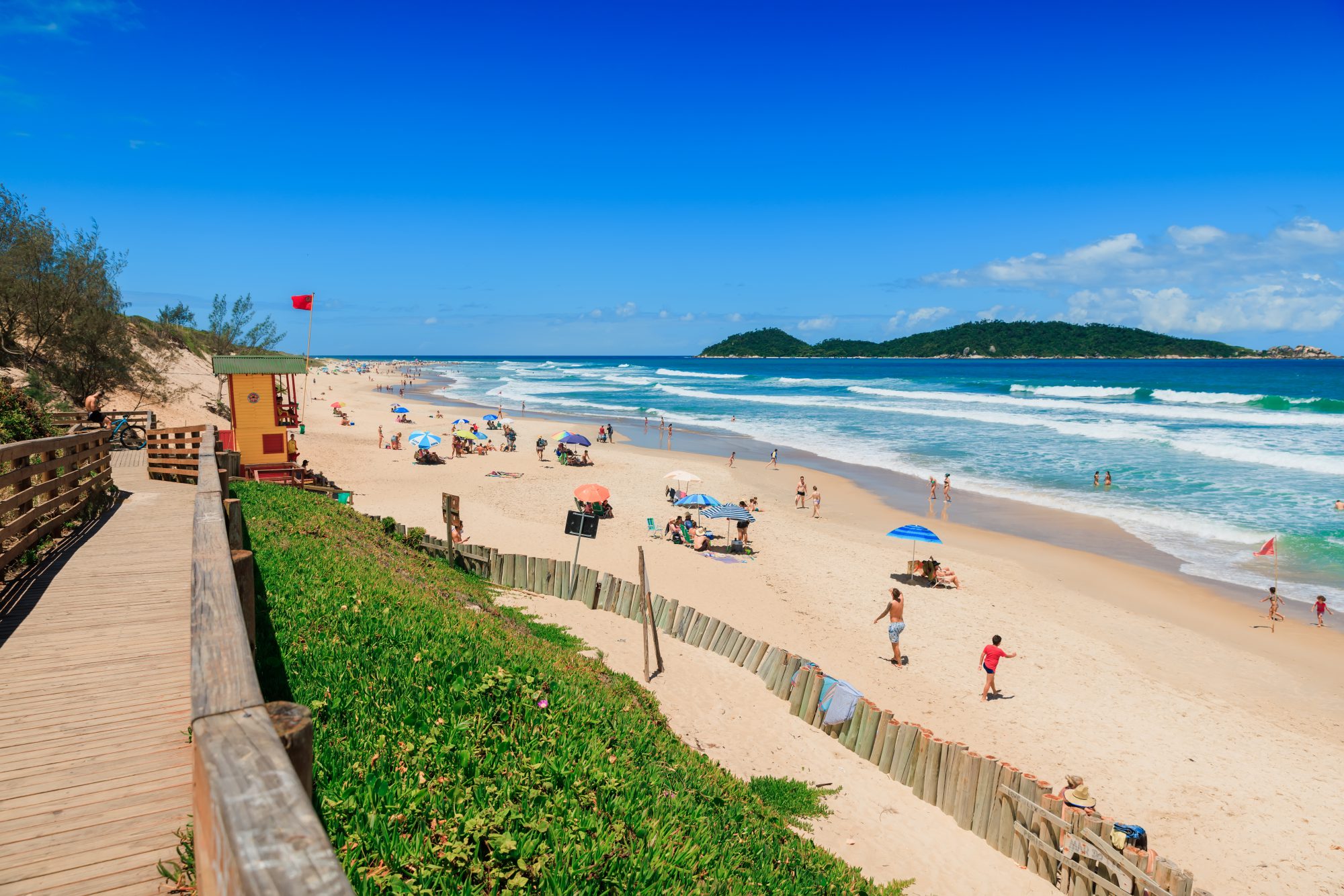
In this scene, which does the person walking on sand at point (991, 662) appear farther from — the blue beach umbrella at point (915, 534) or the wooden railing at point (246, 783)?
the wooden railing at point (246, 783)

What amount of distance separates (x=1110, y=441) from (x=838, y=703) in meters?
45.6

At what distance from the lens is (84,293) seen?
27672 millimetres

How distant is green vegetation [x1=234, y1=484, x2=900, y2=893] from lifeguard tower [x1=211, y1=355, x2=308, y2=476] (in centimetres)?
1266

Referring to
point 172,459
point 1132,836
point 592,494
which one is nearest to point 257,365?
point 172,459

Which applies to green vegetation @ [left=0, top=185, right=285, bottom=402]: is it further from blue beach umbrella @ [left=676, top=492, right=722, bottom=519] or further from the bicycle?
blue beach umbrella @ [left=676, top=492, right=722, bottom=519]

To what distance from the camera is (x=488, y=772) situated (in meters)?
4.85

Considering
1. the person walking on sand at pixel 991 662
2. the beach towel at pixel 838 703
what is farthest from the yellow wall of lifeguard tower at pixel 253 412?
the person walking on sand at pixel 991 662

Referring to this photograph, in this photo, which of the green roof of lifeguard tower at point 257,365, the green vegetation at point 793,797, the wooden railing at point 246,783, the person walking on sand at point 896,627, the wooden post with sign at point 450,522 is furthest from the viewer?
the green roof of lifeguard tower at point 257,365

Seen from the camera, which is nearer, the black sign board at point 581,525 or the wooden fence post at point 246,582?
the wooden fence post at point 246,582

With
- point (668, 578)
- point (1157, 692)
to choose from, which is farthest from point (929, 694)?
point (668, 578)

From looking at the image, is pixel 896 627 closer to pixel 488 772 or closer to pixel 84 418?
pixel 488 772

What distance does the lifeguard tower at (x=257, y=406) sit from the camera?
19266 mm

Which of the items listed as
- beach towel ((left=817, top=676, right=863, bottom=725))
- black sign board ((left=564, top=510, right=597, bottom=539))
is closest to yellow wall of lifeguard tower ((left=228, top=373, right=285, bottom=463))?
black sign board ((left=564, top=510, right=597, bottom=539))

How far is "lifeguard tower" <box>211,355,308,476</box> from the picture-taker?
758 inches
